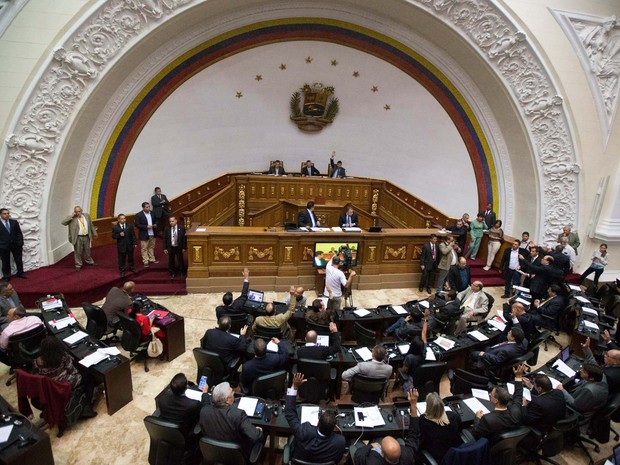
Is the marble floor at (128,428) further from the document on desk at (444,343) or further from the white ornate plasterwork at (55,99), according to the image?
the white ornate plasterwork at (55,99)

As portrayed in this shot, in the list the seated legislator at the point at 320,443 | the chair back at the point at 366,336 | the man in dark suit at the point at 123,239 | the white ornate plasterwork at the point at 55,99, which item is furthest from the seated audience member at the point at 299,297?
the white ornate plasterwork at the point at 55,99

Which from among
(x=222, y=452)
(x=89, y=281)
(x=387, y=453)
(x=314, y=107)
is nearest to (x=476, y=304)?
(x=387, y=453)

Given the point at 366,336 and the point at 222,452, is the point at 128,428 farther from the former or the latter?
the point at 366,336

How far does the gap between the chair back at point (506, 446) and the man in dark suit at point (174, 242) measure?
6.12m

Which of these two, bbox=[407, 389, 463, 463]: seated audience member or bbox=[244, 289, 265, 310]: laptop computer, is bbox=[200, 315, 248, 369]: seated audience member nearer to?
bbox=[244, 289, 265, 310]: laptop computer

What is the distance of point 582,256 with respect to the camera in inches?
397

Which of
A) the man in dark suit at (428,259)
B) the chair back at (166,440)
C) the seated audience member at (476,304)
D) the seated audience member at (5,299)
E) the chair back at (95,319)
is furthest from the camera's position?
the man in dark suit at (428,259)

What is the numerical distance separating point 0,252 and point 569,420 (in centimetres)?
899

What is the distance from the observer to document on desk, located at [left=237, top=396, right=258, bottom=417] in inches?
142

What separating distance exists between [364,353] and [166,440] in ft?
8.15

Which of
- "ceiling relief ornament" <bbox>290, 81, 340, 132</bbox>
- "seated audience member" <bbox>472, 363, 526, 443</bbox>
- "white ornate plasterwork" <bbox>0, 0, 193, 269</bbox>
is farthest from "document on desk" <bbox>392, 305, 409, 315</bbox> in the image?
"ceiling relief ornament" <bbox>290, 81, 340, 132</bbox>

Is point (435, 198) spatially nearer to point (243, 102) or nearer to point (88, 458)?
point (243, 102)

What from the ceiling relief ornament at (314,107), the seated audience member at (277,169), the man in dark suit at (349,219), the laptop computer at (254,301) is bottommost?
the laptop computer at (254,301)

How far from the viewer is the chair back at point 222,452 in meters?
2.98
